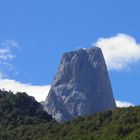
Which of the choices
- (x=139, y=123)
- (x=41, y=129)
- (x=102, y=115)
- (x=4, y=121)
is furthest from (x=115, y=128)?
(x=4, y=121)

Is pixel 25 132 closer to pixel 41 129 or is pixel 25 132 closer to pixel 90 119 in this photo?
pixel 41 129

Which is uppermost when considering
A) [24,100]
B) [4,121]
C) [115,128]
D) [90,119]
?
[24,100]

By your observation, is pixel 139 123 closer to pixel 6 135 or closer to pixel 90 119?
pixel 90 119

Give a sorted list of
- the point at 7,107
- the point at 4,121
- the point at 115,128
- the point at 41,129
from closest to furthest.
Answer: the point at 115,128 → the point at 41,129 → the point at 4,121 → the point at 7,107

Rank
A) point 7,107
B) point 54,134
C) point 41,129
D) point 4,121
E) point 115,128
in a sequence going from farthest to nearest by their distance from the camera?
point 7,107 < point 4,121 < point 41,129 < point 54,134 < point 115,128

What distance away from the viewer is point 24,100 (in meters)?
143

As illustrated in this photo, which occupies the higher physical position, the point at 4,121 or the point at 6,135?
the point at 4,121

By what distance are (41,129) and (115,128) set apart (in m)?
23.9

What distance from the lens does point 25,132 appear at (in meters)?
104

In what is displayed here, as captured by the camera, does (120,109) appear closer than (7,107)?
Yes

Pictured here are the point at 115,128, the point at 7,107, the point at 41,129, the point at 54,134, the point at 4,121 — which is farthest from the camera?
the point at 7,107

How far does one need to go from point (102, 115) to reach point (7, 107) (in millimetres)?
47802

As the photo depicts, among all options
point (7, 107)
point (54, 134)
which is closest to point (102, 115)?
point (54, 134)

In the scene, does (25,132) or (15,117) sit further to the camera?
(15,117)
